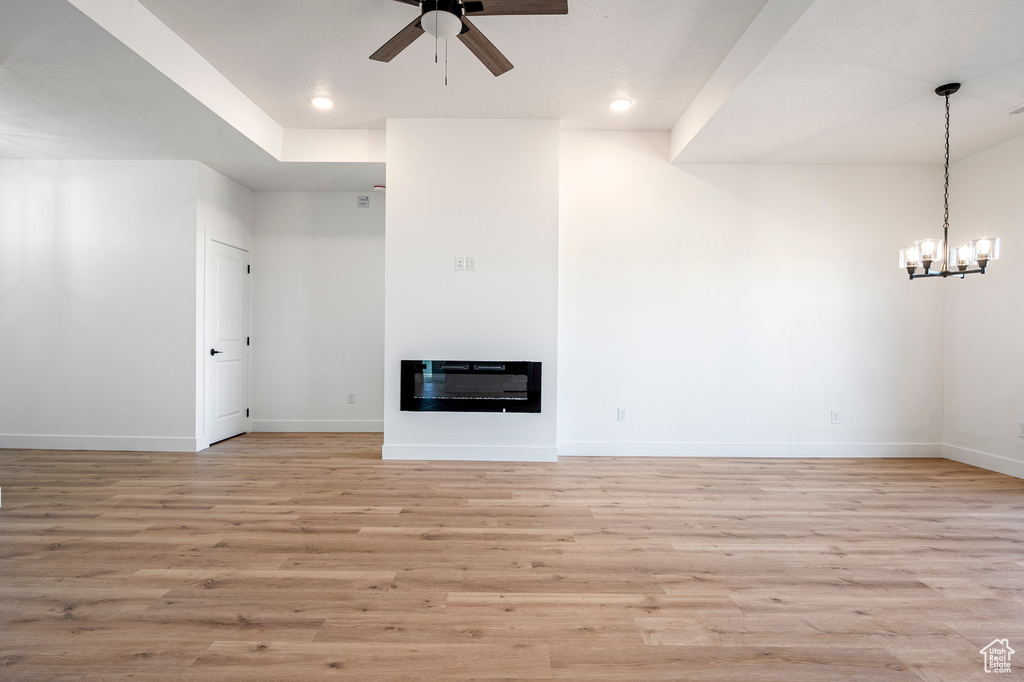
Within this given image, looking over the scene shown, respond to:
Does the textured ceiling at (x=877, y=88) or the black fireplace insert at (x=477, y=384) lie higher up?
the textured ceiling at (x=877, y=88)

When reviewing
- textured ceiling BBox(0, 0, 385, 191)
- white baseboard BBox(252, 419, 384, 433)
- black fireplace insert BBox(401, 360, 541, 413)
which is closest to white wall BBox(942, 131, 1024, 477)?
black fireplace insert BBox(401, 360, 541, 413)

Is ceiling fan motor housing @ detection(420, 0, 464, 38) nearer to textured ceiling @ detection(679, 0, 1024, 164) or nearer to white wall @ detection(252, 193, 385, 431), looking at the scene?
textured ceiling @ detection(679, 0, 1024, 164)

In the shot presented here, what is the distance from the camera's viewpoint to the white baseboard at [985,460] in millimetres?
3678

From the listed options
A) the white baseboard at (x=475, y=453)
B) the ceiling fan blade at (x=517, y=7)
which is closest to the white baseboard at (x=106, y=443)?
the white baseboard at (x=475, y=453)

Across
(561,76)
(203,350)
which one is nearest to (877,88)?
(561,76)

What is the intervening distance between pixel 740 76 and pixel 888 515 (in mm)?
2807

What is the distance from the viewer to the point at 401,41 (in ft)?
8.17

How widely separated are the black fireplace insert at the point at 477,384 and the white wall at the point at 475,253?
8 centimetres

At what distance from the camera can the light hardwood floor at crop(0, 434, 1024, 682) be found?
150cm

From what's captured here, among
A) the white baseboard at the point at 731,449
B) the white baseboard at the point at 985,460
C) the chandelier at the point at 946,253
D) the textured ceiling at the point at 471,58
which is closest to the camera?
the textured ceiling at the point at 471,58

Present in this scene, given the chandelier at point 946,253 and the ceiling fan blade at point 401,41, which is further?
the chandelier at point 946,253

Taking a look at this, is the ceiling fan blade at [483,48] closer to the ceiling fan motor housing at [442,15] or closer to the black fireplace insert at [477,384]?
the ceiling fan motor housing at [442,15]

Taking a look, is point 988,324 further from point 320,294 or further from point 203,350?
point 203,350

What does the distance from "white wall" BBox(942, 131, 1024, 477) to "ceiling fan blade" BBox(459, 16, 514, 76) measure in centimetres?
419
